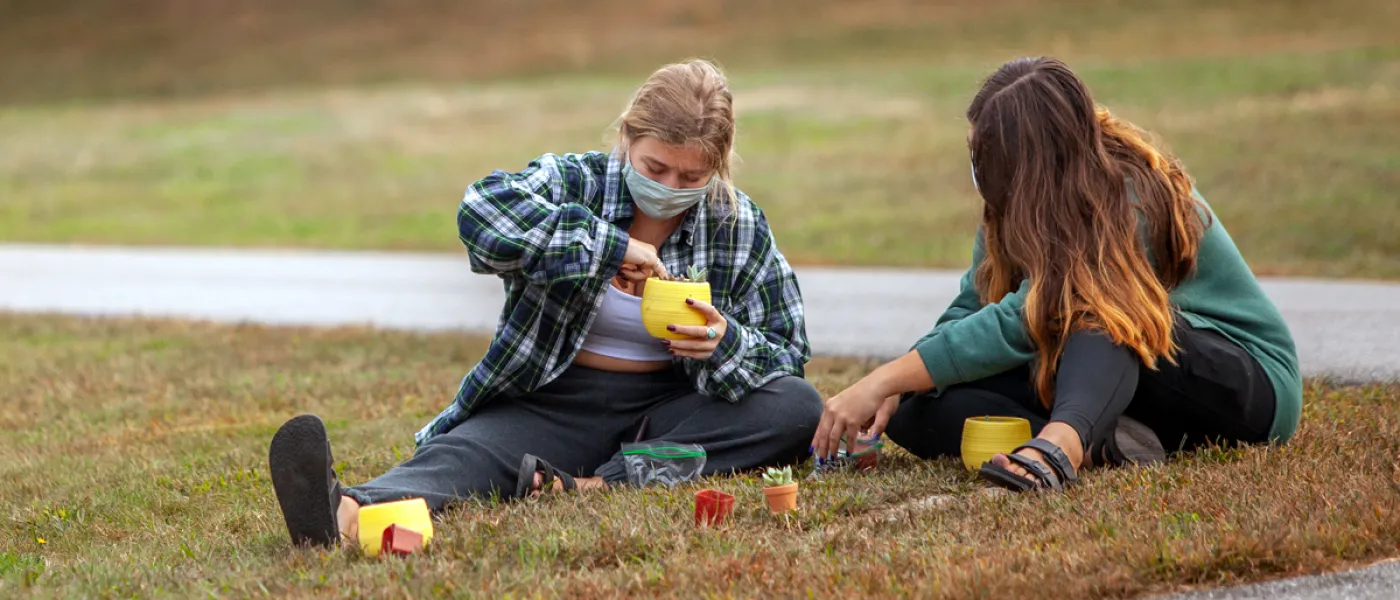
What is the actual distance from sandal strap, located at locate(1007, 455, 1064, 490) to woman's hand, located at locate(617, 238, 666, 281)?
44.0 inches

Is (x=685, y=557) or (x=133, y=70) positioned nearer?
(x=685, y=557)

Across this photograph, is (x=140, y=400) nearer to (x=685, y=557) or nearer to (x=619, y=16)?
(x=685, y=557)

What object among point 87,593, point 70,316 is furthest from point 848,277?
point 87,593

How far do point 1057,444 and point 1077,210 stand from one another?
0.64 meters

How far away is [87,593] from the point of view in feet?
11.3

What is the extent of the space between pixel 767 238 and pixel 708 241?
0.24m

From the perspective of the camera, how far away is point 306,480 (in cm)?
364

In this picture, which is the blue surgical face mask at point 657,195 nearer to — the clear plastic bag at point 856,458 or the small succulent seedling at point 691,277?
the small succulent seedling at point 691,277

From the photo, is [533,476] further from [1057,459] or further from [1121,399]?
[1121,399]

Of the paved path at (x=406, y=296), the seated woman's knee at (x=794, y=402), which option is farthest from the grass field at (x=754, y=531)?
the paved path at (x=406, y=296)

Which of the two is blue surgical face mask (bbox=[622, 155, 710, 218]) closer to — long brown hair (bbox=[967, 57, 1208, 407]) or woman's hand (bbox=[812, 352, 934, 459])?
woman's hand (bbox=[812, 352, 934, 459])

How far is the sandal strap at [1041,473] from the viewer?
12.9 ft

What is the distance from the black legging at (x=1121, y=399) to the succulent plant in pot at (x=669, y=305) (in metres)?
0.81

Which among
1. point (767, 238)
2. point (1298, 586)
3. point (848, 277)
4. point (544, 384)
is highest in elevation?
point (767, 238)
